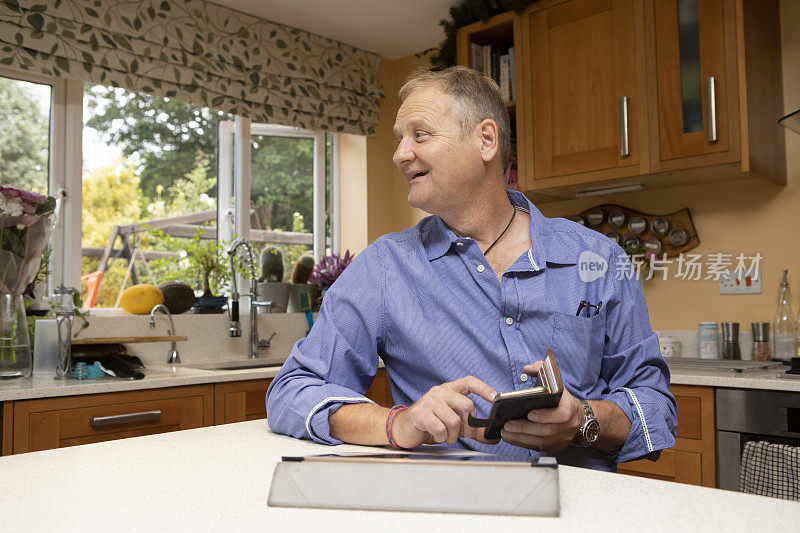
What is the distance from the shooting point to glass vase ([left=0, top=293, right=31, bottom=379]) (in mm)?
2234

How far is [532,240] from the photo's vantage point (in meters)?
1.27

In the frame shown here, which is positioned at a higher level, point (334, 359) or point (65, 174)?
point (65, 174)

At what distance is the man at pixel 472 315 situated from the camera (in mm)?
1106

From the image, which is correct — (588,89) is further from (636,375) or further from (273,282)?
(636,375)

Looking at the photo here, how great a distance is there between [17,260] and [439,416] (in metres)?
1.96

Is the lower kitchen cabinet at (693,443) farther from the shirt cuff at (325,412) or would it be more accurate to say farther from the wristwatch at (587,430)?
the shirt cuff at (325,412)

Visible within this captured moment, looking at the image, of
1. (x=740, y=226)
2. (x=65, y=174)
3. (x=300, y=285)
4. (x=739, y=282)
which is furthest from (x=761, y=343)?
(x=65, y=174)

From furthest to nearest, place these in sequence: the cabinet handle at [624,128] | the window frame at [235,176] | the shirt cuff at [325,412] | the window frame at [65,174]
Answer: the window frame at [235,176]
the window frame at [65,174]
the cabinet handle at [624,128]
the shirt cuff at [325,412]

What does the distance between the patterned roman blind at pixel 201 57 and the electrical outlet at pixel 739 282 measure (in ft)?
7.09

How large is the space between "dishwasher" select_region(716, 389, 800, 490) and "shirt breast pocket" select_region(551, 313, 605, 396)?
133 centimetres

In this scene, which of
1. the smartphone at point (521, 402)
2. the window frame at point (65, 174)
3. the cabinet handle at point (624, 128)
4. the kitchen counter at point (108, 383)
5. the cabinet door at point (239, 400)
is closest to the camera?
the smartphone at point (521, 402)

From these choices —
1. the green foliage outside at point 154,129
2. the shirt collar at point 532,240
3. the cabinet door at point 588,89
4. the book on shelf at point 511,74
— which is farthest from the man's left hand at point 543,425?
the green foliage outside at point 154,129

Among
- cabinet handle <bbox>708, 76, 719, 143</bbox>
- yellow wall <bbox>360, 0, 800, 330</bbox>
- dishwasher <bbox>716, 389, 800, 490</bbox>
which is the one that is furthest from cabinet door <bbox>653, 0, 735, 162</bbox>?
dishwasher <bbox>716, 389, 800, 490</bbox>

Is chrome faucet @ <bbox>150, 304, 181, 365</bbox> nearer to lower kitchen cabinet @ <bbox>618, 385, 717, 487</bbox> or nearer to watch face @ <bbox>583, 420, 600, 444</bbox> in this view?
lower kitchen cabinet @ <bbox>618, 385, 717, 487</bbox>
